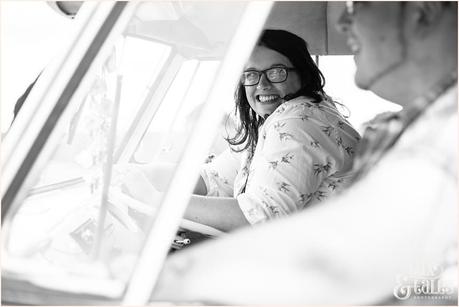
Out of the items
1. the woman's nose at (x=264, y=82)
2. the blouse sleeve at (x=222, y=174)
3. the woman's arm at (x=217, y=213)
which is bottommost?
the blouse sleeve at (x=222, y=174)

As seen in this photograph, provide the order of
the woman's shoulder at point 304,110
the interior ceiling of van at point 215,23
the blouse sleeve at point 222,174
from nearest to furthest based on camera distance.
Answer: the interior ceiling of van at point 215,23 → the woman's shoulder at point 304,110 → the blouse sleeve at point 222,174

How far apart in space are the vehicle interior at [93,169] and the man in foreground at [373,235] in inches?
3.7

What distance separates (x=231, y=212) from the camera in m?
2.20

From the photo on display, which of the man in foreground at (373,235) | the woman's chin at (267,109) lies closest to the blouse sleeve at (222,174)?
the woman's chin at (267,109)

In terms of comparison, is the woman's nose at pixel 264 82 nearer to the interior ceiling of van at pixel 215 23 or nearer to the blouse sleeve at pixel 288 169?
the interior ceiling of van at pixel 215 23

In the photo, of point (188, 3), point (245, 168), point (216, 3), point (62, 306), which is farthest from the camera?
point (245, 168)

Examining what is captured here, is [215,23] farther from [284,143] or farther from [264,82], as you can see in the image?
[264,82]

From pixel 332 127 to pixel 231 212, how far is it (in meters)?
0.53

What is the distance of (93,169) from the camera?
1.54m

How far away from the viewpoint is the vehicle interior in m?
1.12

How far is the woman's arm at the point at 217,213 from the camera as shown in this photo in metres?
2.17

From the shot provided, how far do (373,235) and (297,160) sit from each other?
117 centimetres

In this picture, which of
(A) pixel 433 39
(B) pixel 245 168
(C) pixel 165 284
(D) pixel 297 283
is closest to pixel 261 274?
(D) pixel 297 283

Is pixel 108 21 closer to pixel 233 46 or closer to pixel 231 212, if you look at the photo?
pixel 233 46
